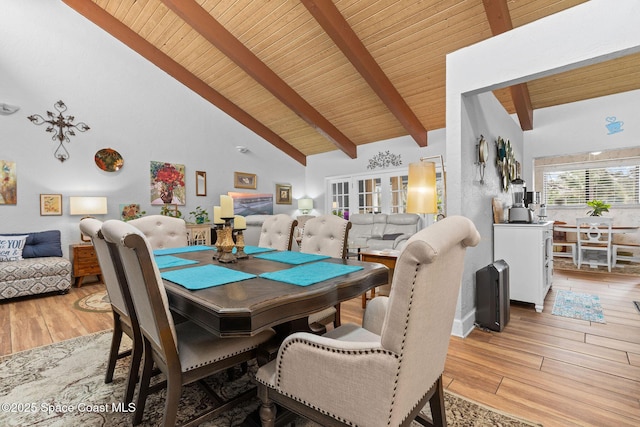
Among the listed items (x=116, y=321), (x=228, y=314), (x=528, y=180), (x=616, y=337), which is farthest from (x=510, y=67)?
(x=528, y=180)

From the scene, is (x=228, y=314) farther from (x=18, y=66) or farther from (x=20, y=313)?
(x=18, y=66)

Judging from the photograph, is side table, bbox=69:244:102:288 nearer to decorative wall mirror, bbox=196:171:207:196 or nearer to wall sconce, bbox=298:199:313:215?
decorative wall mirror, bbox=196:171:207:196

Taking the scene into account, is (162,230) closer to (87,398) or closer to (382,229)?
(87,398)

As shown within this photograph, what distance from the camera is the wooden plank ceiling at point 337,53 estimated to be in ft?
11.8

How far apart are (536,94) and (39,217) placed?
779 centimetres

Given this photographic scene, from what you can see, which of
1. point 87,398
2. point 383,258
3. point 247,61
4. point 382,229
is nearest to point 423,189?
point 383,258

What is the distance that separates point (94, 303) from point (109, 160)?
2.50 m

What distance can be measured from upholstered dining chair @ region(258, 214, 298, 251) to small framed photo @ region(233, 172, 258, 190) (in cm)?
413

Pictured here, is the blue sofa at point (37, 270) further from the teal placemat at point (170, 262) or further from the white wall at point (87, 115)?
the teal placemat at point (170, 262)

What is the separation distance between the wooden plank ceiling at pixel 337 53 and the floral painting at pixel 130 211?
2567 mm

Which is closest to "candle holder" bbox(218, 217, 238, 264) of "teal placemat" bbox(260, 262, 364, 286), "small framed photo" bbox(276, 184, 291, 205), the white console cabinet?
"teal placemat" bbox(260, 262, 364, 286)

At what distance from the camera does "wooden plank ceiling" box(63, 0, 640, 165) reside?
361 centimetres

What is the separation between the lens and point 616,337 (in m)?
2.38

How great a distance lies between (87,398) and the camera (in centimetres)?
164
